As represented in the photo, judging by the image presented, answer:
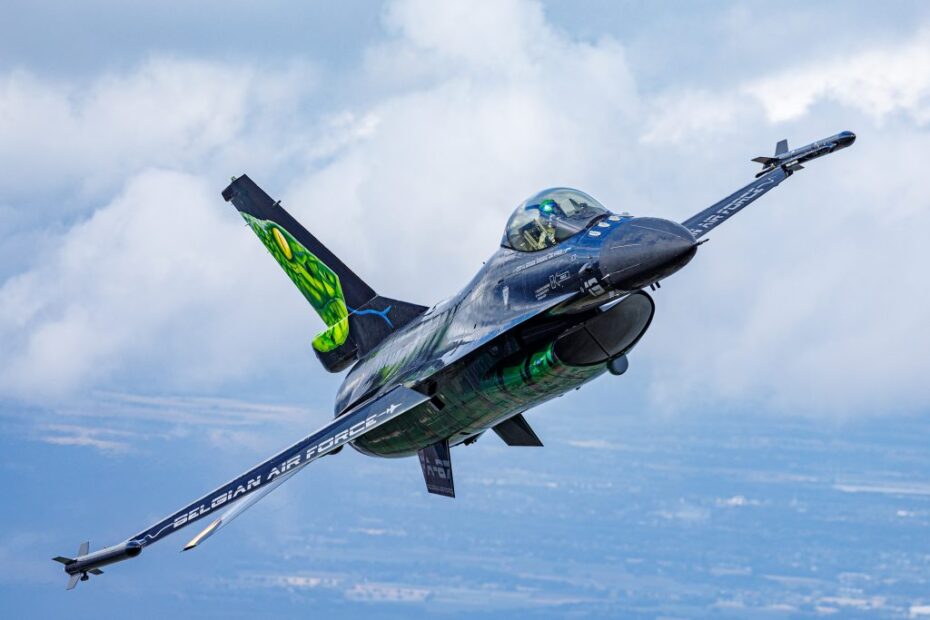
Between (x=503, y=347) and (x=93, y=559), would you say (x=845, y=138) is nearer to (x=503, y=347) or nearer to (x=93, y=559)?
(x=503, y=347)

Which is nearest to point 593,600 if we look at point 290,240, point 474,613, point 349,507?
point 474,613

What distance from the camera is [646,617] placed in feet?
618

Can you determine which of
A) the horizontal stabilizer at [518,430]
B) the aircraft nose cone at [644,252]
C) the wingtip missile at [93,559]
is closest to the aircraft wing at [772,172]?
the horizontal stabilizer at [518,430]

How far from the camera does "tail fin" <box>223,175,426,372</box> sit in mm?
36062

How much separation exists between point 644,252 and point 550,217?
303 cm

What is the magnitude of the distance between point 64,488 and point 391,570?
152 feet

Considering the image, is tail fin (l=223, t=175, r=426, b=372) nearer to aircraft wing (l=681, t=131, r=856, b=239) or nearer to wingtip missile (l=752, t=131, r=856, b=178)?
aircraft wing (l=681, t=131, r=856, b=239)

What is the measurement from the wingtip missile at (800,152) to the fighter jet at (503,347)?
3.08 meters

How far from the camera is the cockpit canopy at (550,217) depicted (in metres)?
28.3

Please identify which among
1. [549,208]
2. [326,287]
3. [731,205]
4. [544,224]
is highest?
[326,287]

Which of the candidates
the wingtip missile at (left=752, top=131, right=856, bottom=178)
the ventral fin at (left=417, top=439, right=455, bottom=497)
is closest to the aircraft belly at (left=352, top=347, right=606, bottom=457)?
the ventral fin at (left=417, top=439, right=455, bottom=497)

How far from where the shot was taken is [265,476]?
98.8ft

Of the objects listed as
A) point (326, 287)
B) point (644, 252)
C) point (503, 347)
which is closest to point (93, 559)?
point (503, 347)

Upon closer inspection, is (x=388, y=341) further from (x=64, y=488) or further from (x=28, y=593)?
(x=64, y=488)
